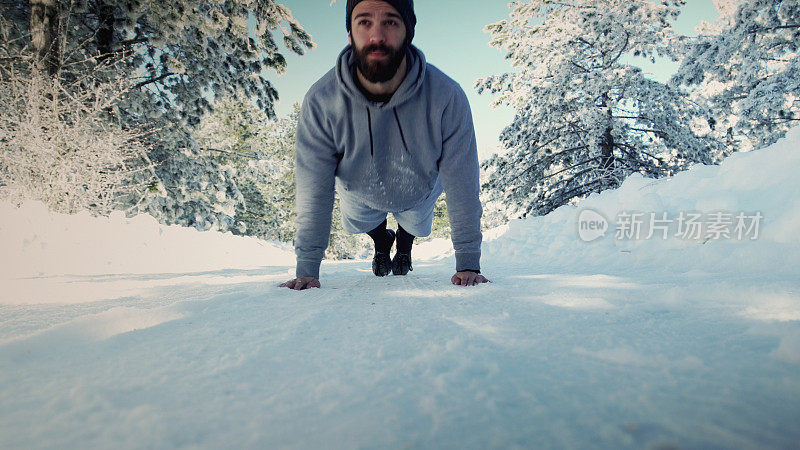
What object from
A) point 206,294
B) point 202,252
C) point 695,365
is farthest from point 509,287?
point 202,252

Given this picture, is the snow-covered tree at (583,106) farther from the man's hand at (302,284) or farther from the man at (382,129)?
the man's hand at (302,284)

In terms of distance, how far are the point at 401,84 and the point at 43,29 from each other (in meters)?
5.74

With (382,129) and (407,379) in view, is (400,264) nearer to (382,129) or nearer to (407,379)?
(382,129)

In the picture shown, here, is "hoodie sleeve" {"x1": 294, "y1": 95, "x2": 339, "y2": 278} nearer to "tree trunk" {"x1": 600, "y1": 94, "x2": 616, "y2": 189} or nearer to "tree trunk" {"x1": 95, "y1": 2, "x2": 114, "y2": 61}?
"tree trunk" {"x1": 95, "y1": 2, "x2": 114, "y2": 61}

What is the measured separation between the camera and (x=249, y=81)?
642cm

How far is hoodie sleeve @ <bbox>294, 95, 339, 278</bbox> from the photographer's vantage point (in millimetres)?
1904

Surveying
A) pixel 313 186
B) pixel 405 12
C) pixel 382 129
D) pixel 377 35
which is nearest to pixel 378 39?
pixel 377 35

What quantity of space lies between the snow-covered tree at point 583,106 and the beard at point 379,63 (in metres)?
6.37

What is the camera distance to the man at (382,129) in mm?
1802

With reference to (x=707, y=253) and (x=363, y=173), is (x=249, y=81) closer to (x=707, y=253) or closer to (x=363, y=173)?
(x=363, y=173)

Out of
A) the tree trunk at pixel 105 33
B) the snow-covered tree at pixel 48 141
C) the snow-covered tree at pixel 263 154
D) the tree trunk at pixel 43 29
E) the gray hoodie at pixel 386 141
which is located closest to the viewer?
the gray hoodie at pixel 386 141

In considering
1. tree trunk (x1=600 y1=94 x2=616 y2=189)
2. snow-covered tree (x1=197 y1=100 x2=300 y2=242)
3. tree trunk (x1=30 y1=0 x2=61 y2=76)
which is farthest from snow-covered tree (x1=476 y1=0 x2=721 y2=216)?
snow-covered tree (x1=197 y1=100 x2=300 y2=242)

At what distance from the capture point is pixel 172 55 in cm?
584

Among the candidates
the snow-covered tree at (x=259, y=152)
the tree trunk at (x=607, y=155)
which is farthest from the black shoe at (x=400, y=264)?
the snow-covered tree at (x=259, y=152)
